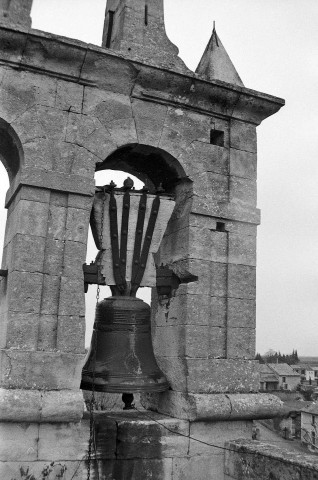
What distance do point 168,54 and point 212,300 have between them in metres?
2.67

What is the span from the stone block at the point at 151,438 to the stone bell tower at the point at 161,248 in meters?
0.01

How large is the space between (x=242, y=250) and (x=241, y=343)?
3.14ft

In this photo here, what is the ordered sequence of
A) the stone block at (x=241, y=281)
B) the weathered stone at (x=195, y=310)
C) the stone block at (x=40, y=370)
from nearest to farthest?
1. the stone block at (x=40, y=370)
2. the weathered stone at (x=195, y=310)
3. the stone block at (x=241, y=281)

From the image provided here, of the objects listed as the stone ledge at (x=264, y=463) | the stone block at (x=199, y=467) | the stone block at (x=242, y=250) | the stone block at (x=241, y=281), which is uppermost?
the stone block at (x=242, y=250)

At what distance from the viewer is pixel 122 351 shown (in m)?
4.66

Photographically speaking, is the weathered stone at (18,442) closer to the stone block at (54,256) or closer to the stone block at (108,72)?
the stone block at (54,256)

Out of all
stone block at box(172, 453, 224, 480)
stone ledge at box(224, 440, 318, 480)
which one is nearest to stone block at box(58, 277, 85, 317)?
stone block at box(172, 453, 224, 480)

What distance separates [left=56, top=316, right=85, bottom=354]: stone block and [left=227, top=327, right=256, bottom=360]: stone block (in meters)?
1.49

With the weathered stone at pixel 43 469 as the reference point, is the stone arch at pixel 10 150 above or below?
above

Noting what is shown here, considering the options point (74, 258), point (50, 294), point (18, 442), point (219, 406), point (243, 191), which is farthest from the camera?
point (243, 191)

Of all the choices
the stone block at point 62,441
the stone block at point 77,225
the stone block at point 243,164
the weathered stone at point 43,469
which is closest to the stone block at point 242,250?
the stone block at point 243,164

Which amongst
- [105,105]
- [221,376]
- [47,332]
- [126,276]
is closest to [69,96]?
[105,105]

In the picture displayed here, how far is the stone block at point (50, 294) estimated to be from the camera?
443cm

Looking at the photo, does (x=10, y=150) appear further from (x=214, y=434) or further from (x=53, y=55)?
(x=214, y=434)
